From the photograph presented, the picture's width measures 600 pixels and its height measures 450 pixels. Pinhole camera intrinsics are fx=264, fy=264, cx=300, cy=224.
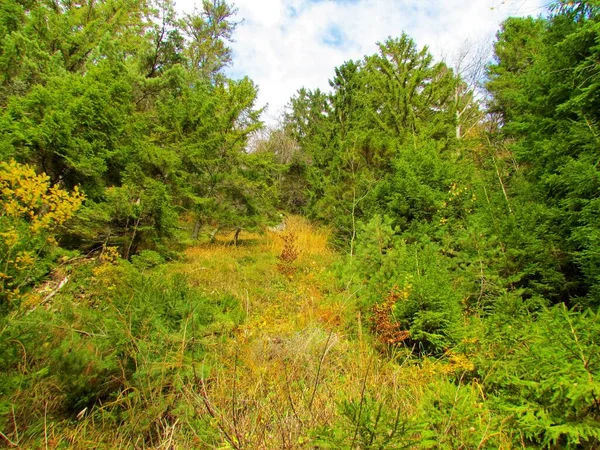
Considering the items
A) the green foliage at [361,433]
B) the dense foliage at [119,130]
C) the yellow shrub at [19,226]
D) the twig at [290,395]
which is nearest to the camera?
the green foliage at [361,433]

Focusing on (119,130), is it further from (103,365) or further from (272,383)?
(272,383)

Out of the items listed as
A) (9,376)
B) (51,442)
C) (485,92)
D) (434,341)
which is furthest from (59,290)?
(485,92)

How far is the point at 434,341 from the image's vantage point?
2498mm

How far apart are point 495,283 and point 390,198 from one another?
3.14m

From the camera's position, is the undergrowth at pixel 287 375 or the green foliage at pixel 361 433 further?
the undergrowth at pixel 287 375

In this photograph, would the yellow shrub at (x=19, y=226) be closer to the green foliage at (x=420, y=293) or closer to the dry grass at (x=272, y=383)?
the dry grass at (x=272, y=383)

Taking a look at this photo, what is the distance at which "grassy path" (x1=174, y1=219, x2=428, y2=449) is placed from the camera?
4.46 ft

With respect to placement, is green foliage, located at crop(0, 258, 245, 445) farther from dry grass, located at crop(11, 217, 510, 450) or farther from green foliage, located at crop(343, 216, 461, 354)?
green foliage, located at crop(343, 216, 461, 354)

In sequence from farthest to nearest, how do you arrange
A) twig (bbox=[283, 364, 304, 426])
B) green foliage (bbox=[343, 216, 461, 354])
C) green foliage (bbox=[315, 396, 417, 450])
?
green foliage (bbox=[343, 216, 461, 354]) → twig (bbox=[283, 364, 304, 426]) → green foliage (bbox=[315, 396, 417, 450])

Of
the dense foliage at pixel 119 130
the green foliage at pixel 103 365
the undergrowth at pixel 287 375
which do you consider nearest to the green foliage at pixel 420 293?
the undergrowth at pixel 287 375

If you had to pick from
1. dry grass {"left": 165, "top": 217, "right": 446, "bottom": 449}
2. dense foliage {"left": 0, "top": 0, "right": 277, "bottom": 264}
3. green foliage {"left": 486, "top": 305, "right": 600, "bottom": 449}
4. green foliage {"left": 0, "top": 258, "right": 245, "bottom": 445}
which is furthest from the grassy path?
dense foliage {"left": 0, "top": 0, "right": 277, "bottom": 264}

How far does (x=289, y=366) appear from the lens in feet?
7.19

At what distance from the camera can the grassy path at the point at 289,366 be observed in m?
1.36

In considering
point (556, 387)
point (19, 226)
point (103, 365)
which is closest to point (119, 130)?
point (19, 226)
